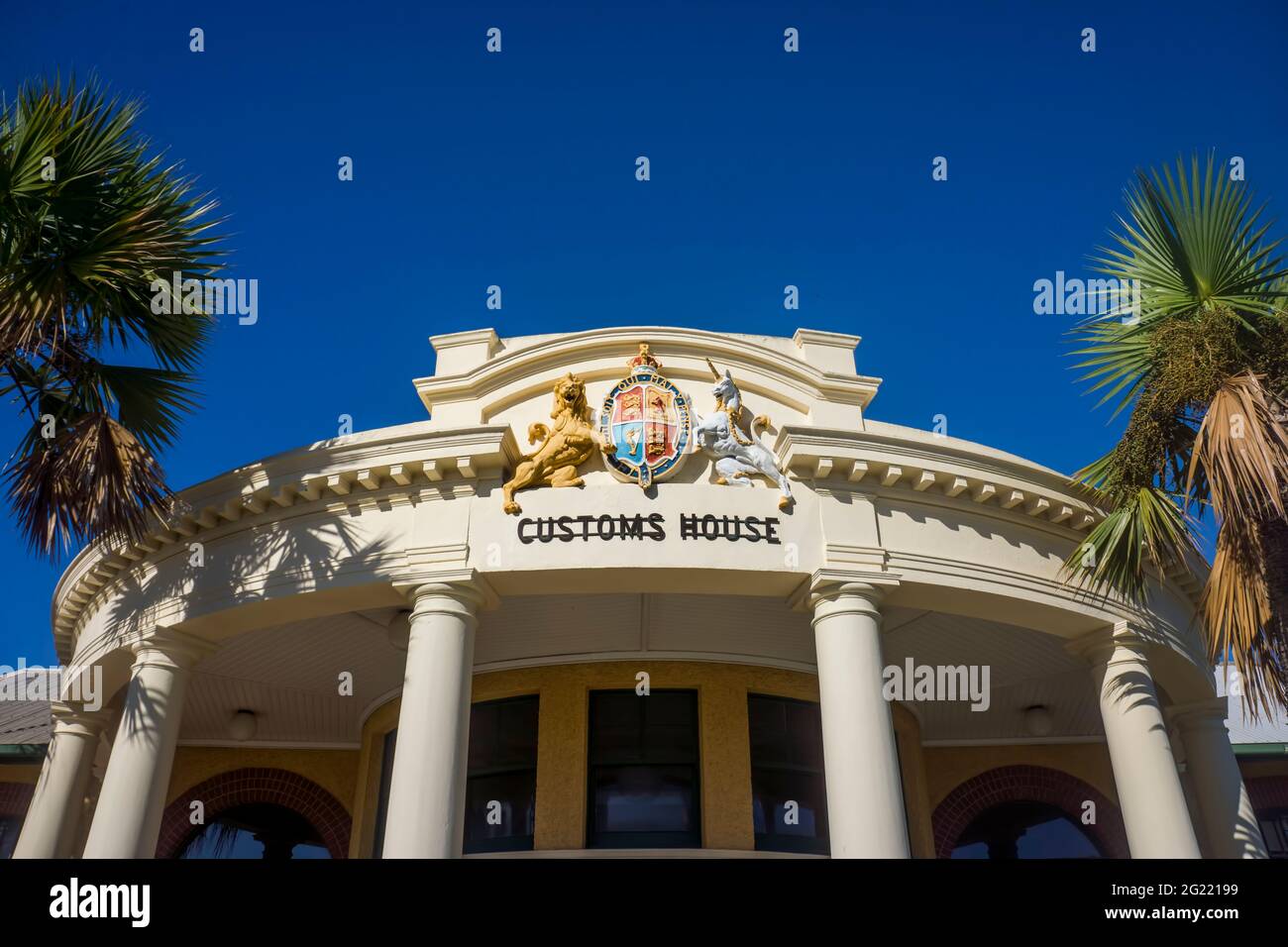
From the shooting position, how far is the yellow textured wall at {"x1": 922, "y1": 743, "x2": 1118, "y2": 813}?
56.9 ft

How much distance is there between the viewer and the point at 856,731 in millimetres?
10219

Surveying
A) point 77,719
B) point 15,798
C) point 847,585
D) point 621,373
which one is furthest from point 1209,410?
point 15,798

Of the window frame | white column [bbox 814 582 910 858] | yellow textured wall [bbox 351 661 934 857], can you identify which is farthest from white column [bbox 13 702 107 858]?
white column [bbox 814 582 910 858]

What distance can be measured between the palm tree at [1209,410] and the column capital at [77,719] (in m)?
13.0

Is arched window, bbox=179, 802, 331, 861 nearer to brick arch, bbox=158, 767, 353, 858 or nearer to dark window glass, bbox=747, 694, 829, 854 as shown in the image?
brick arch, bbox=158, 767, 353, 858

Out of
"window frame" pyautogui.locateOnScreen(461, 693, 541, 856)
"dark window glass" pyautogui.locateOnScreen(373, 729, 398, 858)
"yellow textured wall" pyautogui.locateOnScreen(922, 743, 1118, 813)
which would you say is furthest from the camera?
"yellow textured wall" pyautogui.locateOnScreen(922, 743, 1118, 813)

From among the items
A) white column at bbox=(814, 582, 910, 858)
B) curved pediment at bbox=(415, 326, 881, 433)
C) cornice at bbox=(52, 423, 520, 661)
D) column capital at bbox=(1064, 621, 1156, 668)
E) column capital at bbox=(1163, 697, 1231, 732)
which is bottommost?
white column at bbox=(814, 582, 910, 858)

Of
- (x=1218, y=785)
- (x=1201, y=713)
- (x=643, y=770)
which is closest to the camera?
(x=1218, y=785)

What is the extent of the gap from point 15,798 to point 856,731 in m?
17.2

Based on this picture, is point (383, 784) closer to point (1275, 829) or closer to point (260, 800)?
point (260, 800)

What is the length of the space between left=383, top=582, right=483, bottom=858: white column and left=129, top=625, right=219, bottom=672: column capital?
3374 millimetres

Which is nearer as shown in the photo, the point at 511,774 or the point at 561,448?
the point at 561,448

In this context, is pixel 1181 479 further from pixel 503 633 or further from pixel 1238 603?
pixel 503 633
